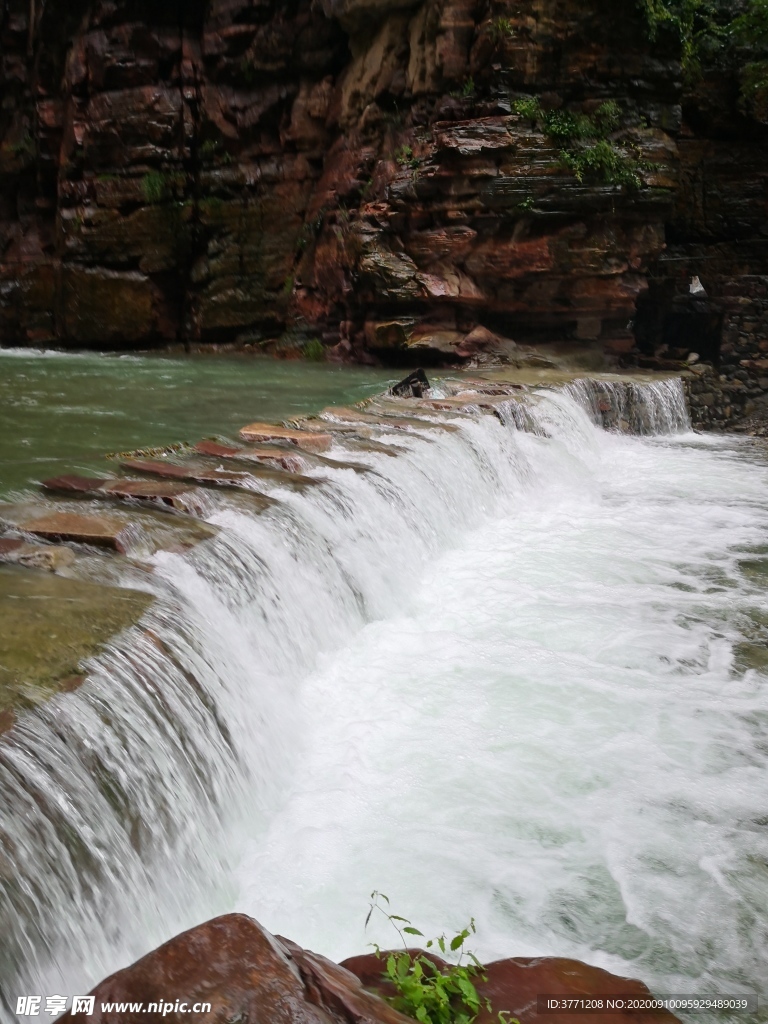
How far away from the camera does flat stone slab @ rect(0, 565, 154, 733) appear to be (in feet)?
9.16

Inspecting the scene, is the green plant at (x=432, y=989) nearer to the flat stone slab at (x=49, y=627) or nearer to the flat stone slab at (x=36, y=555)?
the flat stone slab at (x=49, y=627)

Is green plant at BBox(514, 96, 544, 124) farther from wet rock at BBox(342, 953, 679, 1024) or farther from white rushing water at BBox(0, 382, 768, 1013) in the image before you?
wet rock at BBox(342, 953, 679, 1024)

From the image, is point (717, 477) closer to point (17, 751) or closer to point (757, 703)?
point (757, 703)

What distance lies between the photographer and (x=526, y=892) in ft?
9.70

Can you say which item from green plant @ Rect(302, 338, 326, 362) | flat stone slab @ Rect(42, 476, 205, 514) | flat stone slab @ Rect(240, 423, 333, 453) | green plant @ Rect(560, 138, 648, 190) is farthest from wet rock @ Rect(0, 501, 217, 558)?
green plant @ Rect(302, 338, 326, 362)

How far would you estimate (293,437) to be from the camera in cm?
682

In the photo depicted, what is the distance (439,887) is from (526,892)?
0.98 ft

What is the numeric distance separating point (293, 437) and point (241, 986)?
210 inches

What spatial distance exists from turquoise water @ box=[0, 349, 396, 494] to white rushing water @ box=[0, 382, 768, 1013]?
183cm

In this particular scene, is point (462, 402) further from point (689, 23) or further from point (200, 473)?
point (689, 23)

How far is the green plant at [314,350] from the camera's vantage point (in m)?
14.5

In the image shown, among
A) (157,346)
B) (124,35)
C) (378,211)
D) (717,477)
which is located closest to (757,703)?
(717,477)

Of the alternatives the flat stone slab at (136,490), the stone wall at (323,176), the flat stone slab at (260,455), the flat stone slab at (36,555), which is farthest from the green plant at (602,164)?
the flat stone slab at (36,555)

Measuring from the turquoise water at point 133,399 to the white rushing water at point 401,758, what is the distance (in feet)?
5.99
